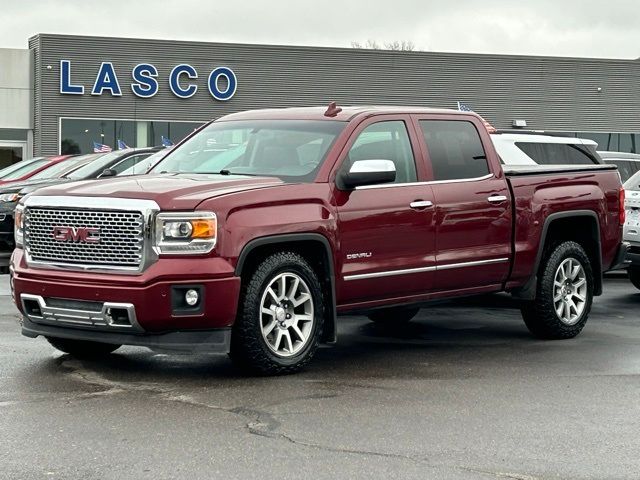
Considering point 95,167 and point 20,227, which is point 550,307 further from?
point 95,167

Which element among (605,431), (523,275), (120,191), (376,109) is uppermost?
(376,109)

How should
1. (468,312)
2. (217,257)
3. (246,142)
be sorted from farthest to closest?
(468,312)
(246,142)
(217,257)

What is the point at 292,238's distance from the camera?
25.9 feet

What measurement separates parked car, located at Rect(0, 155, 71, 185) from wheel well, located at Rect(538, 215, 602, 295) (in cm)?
1189

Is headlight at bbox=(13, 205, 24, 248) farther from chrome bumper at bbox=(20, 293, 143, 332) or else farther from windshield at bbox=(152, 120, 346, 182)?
windshield at bbox=(152, 120, 346, 182)

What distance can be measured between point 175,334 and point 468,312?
5265mm

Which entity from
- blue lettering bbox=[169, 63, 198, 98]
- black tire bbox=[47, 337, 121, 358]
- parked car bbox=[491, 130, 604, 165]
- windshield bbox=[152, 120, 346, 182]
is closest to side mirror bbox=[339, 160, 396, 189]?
windshield bbox=[152, 120, 346, 182]

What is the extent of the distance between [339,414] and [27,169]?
15.4 meters

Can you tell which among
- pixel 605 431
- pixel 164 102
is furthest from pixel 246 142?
pixel 164 102

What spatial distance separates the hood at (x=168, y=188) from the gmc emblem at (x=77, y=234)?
0.74 feet

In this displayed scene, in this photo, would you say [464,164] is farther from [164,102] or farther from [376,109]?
[164,102]

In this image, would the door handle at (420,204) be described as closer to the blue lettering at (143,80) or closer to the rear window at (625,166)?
the rear window at (625,166)

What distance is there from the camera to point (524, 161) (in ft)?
42.0

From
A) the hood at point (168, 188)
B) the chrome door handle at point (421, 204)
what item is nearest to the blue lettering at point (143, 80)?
the chrome door handle at point (421, 204)
